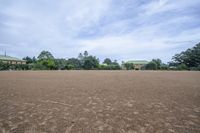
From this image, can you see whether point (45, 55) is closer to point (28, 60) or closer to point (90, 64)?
point (28, 60)

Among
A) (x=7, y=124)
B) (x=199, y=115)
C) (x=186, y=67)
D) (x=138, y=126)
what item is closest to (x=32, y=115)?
(x=7, y=124)

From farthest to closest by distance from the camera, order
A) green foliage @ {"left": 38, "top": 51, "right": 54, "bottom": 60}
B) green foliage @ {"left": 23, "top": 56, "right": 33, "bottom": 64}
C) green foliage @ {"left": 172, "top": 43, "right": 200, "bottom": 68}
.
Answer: green foliage @ {"left": 23, "top": 56, "right": 33, "bottom": 64}
green foliage @ {"left": 38, "top": 51, "right": 54, "bottom": 60}
green foliage @ {"left": 172, "top": 43, "right": 200, "bottom": 68}

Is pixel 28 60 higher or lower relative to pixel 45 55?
lower

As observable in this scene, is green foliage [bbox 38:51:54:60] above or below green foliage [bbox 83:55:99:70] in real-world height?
above

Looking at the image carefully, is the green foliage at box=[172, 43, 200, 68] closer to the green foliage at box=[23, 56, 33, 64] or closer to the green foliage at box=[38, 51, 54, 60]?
the green foliage at box=[38, 51, 54, 60]

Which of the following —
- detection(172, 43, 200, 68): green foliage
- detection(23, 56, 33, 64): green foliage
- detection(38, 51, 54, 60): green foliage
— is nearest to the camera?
detection(172, 43, 200, 68): green foliage

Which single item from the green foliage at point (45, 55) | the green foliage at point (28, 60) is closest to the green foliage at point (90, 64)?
the green foliage at point (45, 55)

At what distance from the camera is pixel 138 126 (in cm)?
337

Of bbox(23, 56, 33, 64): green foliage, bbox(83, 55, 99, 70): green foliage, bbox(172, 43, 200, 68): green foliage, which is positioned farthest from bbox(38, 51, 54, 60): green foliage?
bbox(172, 43, 200, 68): green foliage

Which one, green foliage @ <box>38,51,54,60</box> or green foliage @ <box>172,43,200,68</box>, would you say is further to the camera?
green foliage @ <box>38,51,54,60</box>

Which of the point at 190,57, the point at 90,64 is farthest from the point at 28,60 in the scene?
the point at 190,57

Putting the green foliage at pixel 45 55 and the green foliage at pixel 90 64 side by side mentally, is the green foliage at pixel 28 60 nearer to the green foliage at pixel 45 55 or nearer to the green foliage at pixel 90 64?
the green foliage at pixel 45 55

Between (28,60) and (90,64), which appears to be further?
(28,60)

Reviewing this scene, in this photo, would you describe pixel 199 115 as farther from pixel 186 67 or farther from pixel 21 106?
pixel 186 67
